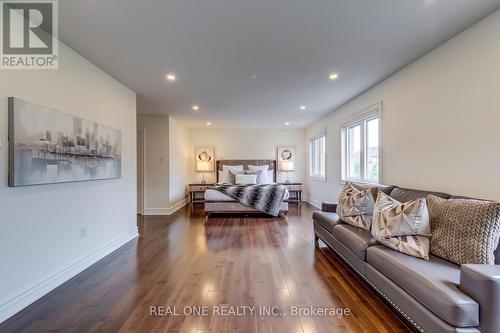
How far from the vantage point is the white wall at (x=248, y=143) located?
7797mm

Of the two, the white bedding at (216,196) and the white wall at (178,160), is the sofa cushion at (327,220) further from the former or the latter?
the white wall at (178,160)

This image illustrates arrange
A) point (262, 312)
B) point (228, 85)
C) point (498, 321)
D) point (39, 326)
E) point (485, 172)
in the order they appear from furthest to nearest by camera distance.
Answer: point (228, 85), point (485, 172), point (262, 312), point (39, 326), point (498, 321)

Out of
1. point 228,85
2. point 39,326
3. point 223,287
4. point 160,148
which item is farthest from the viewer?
point 160,148

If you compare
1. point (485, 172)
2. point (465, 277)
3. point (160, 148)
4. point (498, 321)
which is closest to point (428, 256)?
point (465, 277)

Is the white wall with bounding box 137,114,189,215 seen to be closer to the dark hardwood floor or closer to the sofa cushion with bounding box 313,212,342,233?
the dark hardwood floor

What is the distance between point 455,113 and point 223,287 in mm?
2861

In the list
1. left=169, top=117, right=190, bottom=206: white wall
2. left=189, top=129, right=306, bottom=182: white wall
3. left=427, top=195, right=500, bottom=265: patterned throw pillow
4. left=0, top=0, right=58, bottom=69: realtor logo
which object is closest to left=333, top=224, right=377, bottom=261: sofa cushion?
left=427, top=195, right=500, bottom=265: patterned throw pillow

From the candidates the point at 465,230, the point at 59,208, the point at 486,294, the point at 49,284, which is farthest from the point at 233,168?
the point at 486,294

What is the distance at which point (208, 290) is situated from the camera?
2.23m

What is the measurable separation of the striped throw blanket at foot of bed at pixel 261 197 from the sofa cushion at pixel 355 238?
8.51 ft

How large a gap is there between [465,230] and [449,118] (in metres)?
1.32

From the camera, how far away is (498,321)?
1.24m

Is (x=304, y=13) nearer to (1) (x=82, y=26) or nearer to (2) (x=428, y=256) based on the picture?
(1) (x=82, y=26)

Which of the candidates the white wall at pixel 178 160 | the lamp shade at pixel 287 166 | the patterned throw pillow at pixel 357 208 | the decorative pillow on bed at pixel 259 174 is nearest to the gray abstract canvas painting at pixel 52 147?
the white wall at pixel 178 160
